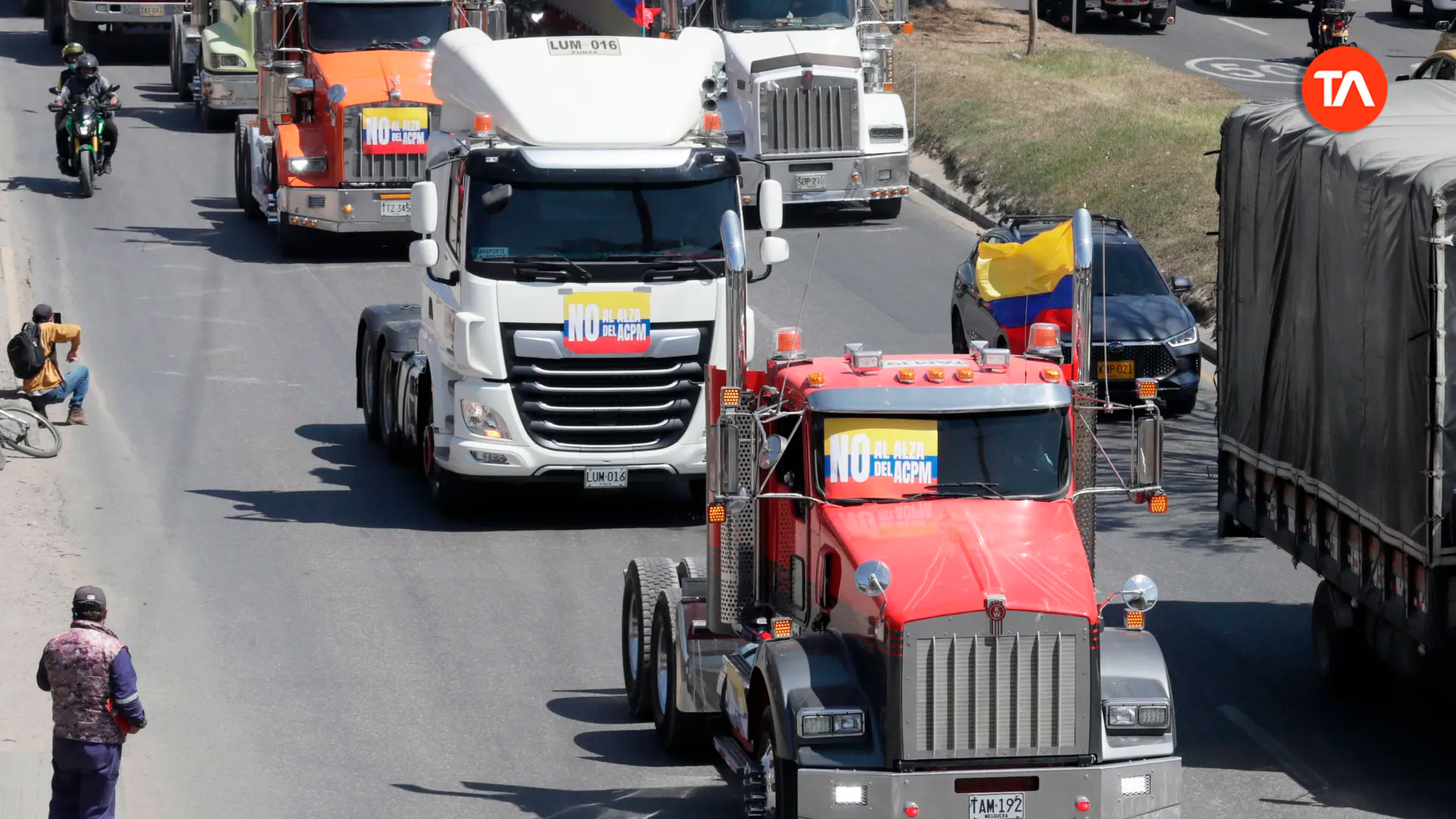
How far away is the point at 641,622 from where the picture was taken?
43.3ft

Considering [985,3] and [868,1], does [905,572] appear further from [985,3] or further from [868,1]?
[985,3]

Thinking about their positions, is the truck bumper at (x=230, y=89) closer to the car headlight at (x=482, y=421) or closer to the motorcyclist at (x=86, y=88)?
the motorcyclist at (x=86, y=88)

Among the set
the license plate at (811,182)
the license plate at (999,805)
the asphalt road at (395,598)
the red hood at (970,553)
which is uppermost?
the red hood at (970,553)

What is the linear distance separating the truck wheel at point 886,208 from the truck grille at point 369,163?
275 inches

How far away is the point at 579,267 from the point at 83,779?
7.63m

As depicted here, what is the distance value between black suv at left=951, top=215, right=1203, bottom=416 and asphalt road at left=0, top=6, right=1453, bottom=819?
518mm

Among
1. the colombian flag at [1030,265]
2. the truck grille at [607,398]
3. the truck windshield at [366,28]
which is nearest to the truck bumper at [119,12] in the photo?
the truck windshield at [366,28]

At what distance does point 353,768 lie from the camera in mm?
12906

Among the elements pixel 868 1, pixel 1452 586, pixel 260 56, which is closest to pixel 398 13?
pixel 260 56

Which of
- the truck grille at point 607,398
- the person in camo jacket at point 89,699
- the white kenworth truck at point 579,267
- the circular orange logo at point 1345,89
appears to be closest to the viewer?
the person in camo jacket at point 89,699

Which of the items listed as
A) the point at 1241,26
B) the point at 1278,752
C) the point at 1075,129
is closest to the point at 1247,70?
the point at 1241,26

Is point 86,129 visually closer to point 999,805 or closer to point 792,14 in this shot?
point 792,14

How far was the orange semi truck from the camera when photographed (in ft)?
90.2

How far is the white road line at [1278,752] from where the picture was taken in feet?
41.5
